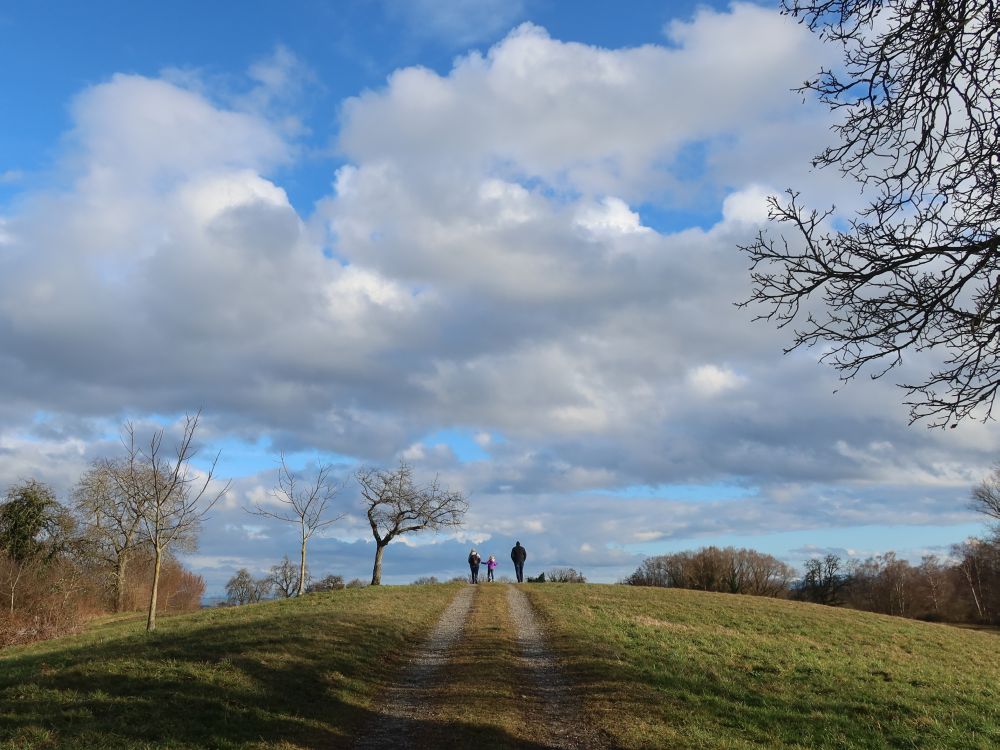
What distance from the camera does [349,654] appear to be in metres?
15.2

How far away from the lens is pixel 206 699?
11.0 meters

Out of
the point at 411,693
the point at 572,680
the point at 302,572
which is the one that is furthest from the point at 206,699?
the point at 302,572

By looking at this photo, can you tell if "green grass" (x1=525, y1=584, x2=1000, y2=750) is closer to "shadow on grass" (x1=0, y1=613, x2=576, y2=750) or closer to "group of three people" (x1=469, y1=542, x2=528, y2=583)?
"shadow on grass" (x1=0, y1=613, x2=576, y2=750)

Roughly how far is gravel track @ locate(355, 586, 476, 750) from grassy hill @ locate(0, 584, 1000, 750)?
388 mm

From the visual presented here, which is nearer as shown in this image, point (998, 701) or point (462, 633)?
point (998, 701)

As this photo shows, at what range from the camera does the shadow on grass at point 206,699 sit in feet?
31.2

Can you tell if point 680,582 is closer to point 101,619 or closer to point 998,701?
point 101,619

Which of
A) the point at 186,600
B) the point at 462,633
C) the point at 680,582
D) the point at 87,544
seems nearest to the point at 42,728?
the point at 462,633

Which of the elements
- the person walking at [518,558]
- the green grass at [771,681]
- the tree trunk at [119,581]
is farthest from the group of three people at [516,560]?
the tree trunk at [119,581]

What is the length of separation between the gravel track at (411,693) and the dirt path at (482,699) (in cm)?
2

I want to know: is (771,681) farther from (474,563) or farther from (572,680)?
(474,563)

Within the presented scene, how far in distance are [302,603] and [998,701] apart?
885 inches

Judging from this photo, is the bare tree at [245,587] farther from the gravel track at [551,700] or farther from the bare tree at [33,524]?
the gravel track at [551,700]

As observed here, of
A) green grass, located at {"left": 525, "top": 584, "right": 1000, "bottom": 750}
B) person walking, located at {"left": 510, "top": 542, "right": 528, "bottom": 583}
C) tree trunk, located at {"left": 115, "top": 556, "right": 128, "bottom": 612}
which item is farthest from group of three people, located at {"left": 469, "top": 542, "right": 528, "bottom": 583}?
tree trunk, located at {"left": 115, "top": 556, "right": 128, "bottom": 612}
